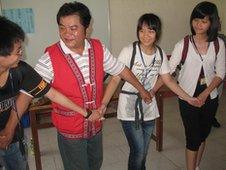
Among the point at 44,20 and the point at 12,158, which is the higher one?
the point at 44,20

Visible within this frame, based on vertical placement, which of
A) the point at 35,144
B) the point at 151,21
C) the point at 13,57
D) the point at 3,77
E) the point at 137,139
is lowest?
the point at 35,144

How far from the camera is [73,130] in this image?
1.60m

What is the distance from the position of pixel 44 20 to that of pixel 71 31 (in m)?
2.63

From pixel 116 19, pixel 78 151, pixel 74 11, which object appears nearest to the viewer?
pixel 74 11

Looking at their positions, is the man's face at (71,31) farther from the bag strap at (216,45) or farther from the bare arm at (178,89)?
the bag strap at (216,45)

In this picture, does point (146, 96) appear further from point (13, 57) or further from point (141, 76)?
point (13, 57)

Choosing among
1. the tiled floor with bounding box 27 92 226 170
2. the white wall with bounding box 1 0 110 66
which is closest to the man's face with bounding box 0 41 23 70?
the tiled floor with bounding box 27 92 226 170

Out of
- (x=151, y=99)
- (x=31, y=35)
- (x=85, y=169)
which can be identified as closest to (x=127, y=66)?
(x=151, y=99)

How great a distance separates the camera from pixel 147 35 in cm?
186

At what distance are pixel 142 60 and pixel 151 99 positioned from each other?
10.8 inches

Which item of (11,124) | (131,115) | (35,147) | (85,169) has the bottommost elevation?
(35,147)

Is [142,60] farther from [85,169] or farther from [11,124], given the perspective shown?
→ [11,124]

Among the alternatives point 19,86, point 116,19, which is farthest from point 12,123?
point 116,19

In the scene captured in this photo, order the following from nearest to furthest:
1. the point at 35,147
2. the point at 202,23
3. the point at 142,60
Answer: the point at 142,60 < the point at 202,23 < the point at 35,147
